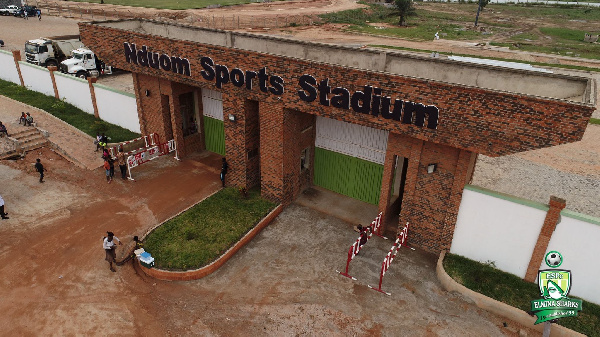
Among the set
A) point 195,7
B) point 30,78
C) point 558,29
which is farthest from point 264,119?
point 558,29

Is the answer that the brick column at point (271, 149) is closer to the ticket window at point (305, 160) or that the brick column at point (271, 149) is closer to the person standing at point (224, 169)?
the ticket window at point (305, 160)

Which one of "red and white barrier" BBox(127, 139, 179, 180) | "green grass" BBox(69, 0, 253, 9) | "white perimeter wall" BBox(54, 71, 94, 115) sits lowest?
"red and white barrier" BBox(127, 139, 179, 180)

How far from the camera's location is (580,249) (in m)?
11.8

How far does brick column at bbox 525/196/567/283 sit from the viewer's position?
11492 millimetres

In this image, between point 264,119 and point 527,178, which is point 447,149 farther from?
point 527,178

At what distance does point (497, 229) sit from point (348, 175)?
6.50 m

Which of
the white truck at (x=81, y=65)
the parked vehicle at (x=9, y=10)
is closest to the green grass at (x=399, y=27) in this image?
the white truck at (x=81, y=65)

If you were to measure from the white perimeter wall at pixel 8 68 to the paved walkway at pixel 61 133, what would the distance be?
5.27 m

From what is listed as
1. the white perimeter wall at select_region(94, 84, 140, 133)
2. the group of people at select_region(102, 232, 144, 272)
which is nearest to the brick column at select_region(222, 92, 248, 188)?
the group of people at select_region(102, 232, 144, 272)

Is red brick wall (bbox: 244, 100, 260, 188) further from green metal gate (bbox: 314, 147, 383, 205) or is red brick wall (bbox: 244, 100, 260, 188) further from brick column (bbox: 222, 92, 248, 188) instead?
green metal gate (bbox: 314, 147, 383, 205)

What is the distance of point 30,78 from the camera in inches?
1160

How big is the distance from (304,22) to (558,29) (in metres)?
48.8

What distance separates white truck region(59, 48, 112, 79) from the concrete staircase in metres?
12.7

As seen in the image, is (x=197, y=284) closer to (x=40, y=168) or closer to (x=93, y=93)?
(x=40, y=168)
